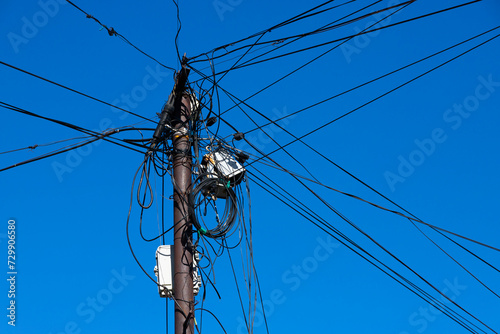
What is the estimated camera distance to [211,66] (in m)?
7.39

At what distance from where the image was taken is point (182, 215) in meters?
6.12

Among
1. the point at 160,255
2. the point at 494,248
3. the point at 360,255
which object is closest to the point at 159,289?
the point at 160,255

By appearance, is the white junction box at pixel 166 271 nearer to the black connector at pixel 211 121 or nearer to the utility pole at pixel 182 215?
the utility pole at pixel 182 215

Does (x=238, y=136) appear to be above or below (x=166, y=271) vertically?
above

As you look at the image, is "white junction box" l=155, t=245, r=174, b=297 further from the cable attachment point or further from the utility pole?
the cable attachment point

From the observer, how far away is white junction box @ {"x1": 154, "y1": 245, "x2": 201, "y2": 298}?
19.5 ft

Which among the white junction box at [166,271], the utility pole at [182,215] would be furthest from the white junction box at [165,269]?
the utility pole at [182,215]

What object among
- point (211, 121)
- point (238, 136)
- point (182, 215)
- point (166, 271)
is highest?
point (211, 121)

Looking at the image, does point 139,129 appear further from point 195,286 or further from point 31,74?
point 195,286

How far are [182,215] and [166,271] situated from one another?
569 mm

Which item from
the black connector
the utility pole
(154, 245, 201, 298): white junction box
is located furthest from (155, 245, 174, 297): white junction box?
the black connector

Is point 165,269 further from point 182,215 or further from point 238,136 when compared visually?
point 238,136

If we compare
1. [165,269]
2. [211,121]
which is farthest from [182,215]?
[211,121]

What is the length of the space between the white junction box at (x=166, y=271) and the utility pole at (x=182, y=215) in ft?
0.34
